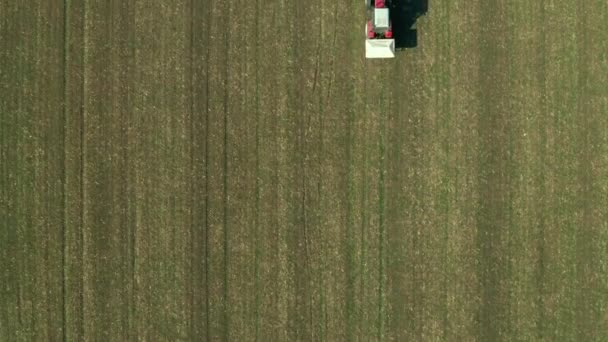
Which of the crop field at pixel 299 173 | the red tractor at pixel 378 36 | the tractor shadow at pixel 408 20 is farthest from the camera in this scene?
the tractor shadow at pixel 408 20

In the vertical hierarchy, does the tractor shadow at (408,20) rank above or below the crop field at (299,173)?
above

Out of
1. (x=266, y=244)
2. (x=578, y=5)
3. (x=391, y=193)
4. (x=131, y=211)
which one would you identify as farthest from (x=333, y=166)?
(x=578, y=5)

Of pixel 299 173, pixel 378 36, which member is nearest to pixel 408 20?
pixel 378 36

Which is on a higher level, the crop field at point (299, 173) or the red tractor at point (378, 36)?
the red tractor at point (378, 36)

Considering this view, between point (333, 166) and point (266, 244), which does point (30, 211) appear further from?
point (333, 166)

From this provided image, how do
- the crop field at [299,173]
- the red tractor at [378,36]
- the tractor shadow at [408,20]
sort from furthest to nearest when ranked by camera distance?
the tractor shadow at [408,20], the crop field at [299,173], the red tractor at [378,36]

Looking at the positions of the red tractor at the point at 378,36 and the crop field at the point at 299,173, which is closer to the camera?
the red tractor at the point at 378,36
